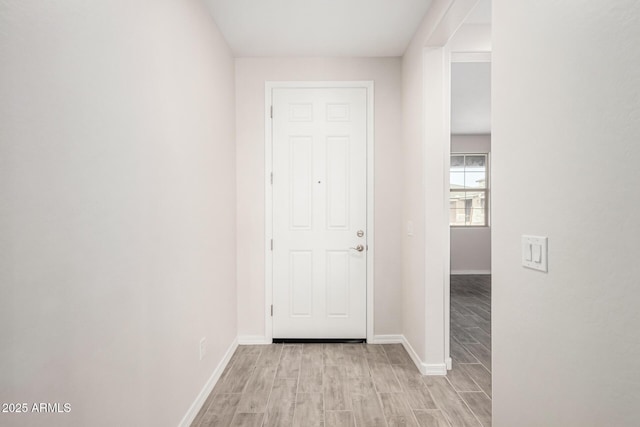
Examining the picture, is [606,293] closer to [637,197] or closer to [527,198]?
[637,197]

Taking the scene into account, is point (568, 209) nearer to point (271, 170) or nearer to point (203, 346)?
point (203, 346)

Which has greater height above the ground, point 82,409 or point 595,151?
point 595,151

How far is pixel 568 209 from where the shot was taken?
1.10 metres

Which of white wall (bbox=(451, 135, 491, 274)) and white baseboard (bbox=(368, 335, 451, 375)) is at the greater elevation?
white wall (bbox=(451, 135, 491, 274))

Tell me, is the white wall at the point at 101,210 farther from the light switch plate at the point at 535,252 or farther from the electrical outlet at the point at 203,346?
the light switch plate at the point at 535,252

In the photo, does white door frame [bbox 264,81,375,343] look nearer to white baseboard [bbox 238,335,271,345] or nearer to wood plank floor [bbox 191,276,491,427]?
white baseboard [bbox 238,335,271,345]

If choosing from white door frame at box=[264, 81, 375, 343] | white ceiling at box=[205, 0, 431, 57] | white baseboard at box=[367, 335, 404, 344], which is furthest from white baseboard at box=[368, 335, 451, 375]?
white ceiling at box=[205, 0, 431, 57]

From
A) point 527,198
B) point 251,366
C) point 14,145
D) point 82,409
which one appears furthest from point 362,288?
point 14,145

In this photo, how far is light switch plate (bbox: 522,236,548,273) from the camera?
1.23 meters

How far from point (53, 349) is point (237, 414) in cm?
145

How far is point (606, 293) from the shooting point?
95 centimetres

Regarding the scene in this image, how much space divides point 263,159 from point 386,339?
2080mm

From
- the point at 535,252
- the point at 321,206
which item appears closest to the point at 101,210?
the point at 535,252

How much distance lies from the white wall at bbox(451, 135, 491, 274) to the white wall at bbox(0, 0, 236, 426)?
19.2 ft
